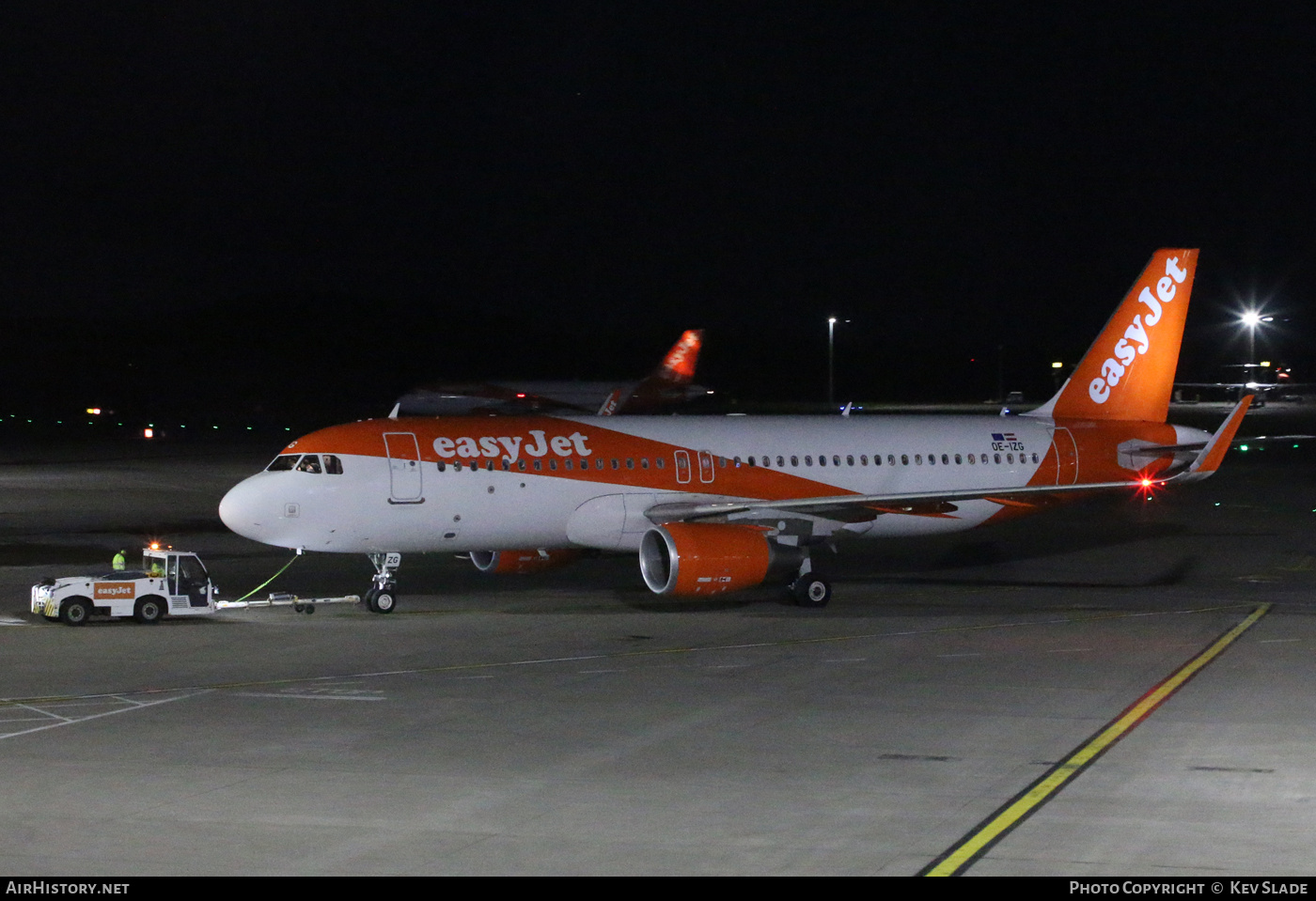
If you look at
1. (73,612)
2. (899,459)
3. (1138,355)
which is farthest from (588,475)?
(1138,355)

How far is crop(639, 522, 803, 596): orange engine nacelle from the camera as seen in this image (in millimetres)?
26406

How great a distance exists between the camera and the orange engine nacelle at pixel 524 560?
30750mm

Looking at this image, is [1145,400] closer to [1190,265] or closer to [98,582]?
[1190,265]

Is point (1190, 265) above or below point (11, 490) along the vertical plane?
above

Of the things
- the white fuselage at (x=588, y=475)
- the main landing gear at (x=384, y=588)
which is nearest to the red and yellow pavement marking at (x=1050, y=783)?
the white fuselage at (x=588, y=475)

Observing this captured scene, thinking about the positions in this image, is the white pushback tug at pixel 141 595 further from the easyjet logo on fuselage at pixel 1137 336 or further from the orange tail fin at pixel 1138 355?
the easyjet logo on fuselage at pixel 1137 336

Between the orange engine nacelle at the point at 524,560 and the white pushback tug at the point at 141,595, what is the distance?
15.4ft

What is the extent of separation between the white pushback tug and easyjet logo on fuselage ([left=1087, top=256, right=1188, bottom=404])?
63.4ft

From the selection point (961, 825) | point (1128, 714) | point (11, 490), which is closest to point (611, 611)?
point (1128, 714)

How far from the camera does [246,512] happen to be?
26.9 m

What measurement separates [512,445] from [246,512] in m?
5.10

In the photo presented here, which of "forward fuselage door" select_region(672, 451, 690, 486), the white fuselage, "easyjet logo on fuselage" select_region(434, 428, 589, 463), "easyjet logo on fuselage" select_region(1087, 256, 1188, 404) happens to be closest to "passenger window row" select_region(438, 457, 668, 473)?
the white fuselage

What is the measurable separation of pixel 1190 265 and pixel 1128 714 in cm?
2106
